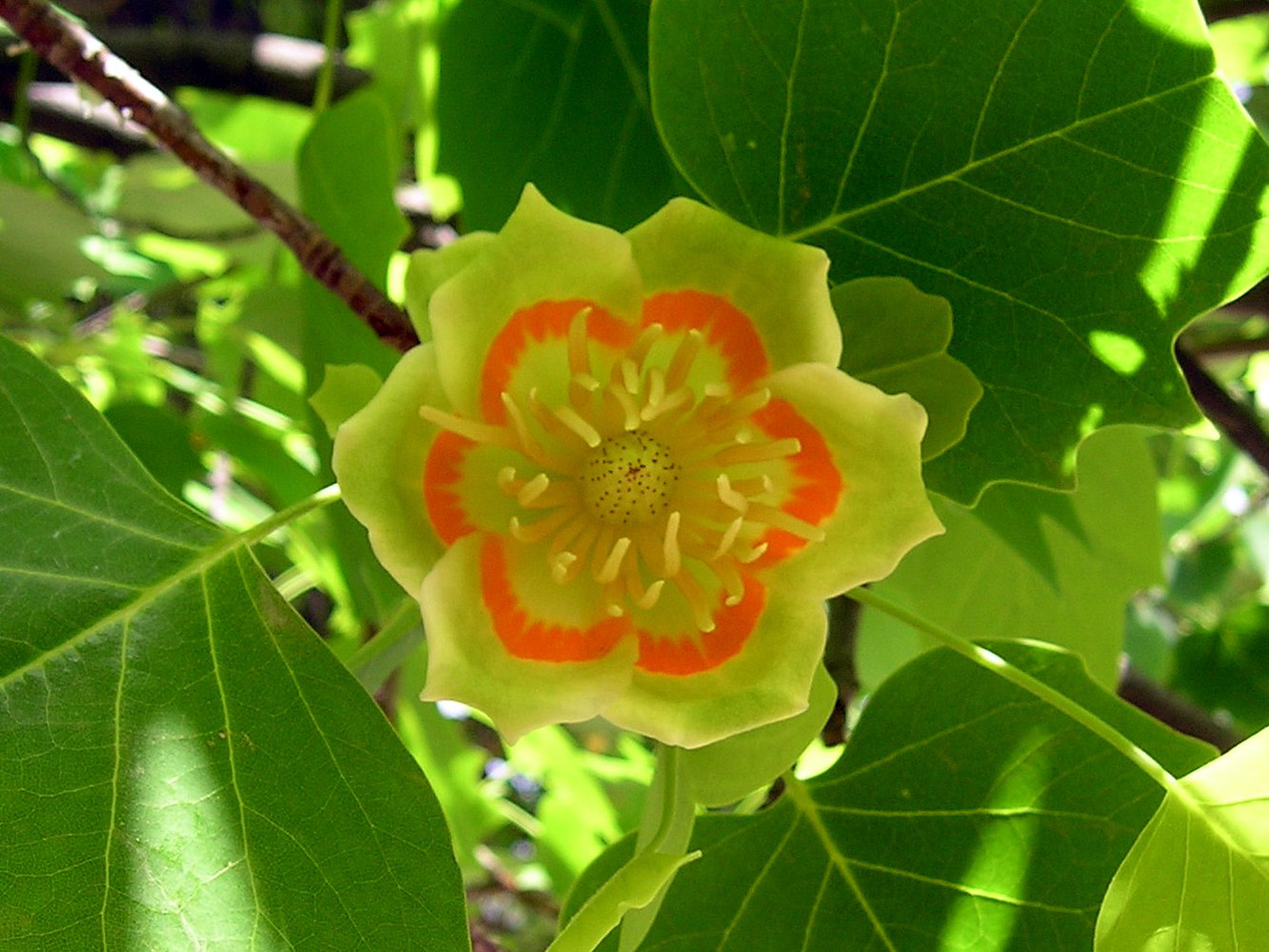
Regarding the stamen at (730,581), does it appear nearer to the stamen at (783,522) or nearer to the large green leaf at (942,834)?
the stamen at (783,522)

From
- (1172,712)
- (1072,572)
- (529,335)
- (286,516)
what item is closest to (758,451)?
(529,335)

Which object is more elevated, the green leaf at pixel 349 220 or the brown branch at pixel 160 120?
the brown branch at pixel 160 120

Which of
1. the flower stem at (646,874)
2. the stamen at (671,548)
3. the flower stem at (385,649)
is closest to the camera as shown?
the flower stem at (646,874)

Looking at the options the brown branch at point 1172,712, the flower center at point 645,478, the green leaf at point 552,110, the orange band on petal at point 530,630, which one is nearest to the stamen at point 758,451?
the flower center at point 645,478

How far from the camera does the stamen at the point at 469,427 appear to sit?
57cm

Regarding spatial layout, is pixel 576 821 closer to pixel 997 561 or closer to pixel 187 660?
pixel 997 561

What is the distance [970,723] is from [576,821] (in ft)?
3.13

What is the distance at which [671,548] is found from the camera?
0.62 meters

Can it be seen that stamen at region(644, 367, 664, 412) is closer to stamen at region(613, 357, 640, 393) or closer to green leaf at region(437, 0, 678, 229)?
stamen at region(613, 357, 640, 393)

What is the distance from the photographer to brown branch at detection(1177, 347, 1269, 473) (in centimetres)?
112

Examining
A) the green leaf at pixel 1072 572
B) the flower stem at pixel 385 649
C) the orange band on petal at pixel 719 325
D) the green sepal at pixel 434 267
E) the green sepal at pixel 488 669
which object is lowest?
the green leaf at pixel 1072 572

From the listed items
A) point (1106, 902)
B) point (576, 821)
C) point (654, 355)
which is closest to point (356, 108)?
point (654, 355)

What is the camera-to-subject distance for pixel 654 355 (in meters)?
0.67

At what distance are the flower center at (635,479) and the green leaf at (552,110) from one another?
0.37 metres
